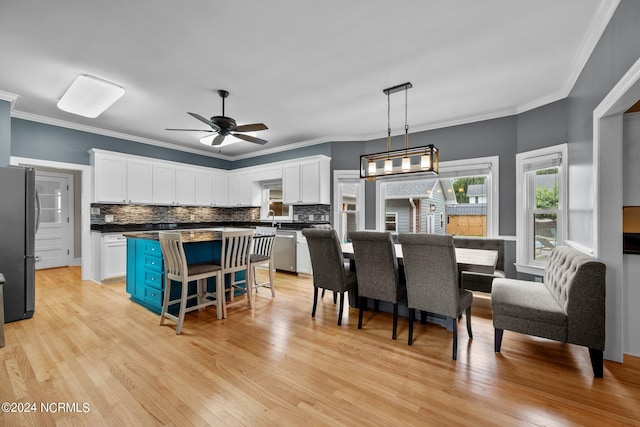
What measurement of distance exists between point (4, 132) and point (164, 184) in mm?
2325

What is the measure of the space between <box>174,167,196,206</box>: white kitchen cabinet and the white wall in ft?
21.2

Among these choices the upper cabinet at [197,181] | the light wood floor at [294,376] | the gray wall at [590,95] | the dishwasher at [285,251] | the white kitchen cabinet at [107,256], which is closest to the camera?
the light wood floor at [294,376]

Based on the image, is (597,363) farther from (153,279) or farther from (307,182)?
(307,182)

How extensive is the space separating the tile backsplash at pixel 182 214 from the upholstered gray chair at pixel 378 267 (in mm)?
2627

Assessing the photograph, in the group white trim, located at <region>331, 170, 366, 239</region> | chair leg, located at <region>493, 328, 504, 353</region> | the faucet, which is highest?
white trim, located at <region>331, 170, 366, 239</region>

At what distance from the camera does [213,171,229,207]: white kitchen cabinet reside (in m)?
6.55

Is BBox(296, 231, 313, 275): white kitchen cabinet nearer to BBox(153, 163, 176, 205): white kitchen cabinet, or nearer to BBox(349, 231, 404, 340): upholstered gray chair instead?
BBox(349, 231, 404, 340): upholstered gray chair

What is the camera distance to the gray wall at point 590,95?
1795 mm

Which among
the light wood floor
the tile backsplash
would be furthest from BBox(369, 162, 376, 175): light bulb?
the tile backsplash

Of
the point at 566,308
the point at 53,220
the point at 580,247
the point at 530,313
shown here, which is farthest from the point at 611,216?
the point at 53,220

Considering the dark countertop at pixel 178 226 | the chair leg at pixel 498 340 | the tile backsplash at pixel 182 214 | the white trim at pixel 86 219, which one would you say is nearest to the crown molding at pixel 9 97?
the white trim at pixel 86 219

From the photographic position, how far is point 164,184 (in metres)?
5.61

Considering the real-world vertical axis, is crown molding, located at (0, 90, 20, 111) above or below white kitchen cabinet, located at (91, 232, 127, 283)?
above

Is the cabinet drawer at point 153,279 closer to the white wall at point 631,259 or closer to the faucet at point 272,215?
the faucet at point 272,215
